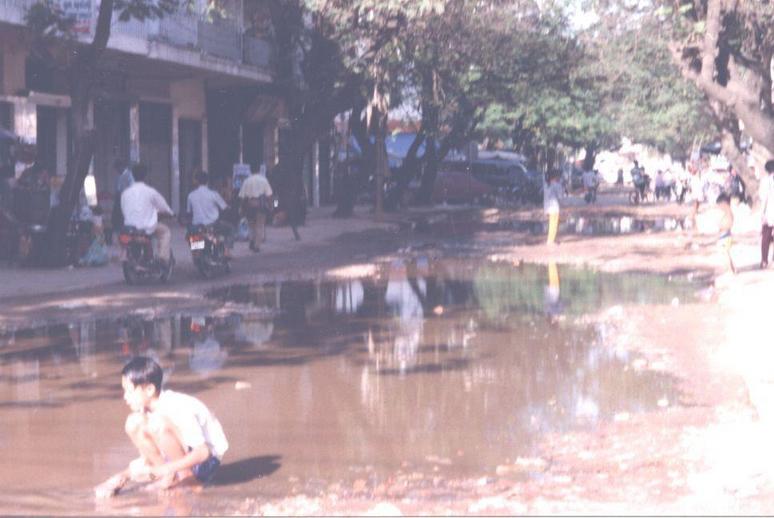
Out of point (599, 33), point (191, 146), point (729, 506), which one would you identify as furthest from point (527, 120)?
point (729, 506)

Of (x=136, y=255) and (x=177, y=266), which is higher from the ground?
(x=136, y=255)

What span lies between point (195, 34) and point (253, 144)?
1132cm

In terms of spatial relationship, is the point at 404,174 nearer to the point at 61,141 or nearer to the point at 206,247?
the point at 61,141

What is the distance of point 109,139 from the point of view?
30.7 metres

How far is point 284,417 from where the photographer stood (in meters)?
9.41

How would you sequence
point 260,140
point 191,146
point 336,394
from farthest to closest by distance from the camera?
1. point 260,140
2. point 191,146
3. point 336,394

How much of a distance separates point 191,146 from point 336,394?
2760 cm

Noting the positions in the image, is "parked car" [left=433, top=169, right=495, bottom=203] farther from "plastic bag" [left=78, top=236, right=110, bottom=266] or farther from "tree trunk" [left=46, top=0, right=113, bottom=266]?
"tree trunk" [left=46, top=0, right=113, bottom=266]

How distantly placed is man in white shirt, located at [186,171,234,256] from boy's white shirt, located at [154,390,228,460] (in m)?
11.9

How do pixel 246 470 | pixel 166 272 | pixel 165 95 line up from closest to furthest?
pixel 246 470 < pixel 166 272 < pixel 165 95

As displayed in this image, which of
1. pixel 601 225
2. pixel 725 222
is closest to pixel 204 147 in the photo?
pixel 601 225

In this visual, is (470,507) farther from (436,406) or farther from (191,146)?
(191,146)

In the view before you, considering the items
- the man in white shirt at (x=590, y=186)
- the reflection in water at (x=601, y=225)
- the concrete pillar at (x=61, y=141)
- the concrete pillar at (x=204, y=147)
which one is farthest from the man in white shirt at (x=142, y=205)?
the man in white shirt at (x=590, y=186)

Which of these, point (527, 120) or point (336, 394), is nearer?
point (336, 394)
